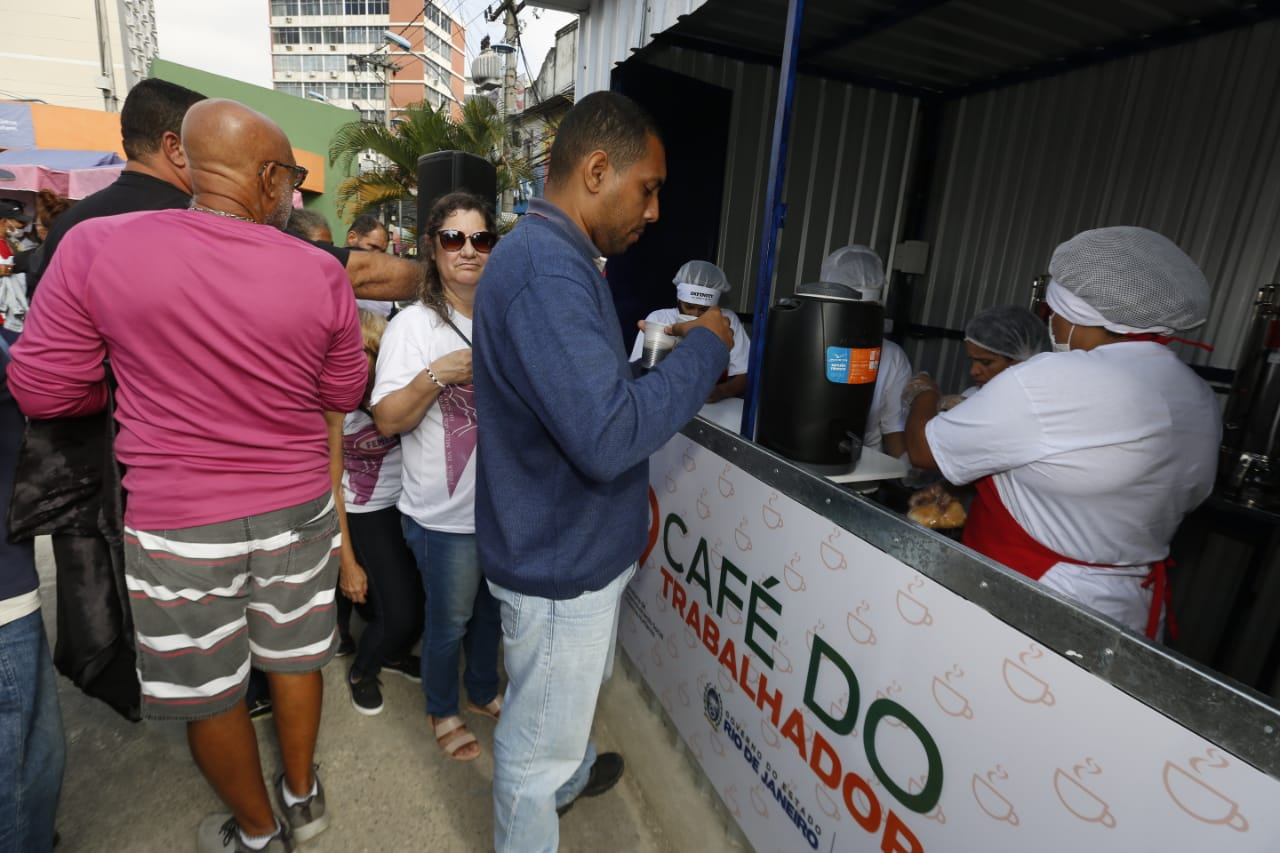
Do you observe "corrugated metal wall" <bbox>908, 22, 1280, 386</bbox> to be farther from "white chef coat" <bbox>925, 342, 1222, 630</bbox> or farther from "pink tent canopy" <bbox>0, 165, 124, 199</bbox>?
"pink tent canopy" <bbox>0, 165, 124, 199</bbox>

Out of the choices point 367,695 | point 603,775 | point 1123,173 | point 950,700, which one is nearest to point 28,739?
point 367,695

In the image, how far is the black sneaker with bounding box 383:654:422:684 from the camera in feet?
9.20

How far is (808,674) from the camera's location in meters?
1.61

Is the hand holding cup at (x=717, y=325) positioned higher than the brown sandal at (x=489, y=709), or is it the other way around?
the hand holding cup at (x=717, y=325)

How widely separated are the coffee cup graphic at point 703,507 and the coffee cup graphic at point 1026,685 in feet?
3.62

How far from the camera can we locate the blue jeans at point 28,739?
4.67ft

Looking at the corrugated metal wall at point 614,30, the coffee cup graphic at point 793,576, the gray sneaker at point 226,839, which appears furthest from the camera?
the corrugated metal wall at point 614,30

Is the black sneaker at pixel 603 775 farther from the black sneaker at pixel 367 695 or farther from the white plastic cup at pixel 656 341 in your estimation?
the white plastic cup at pixel 656 341

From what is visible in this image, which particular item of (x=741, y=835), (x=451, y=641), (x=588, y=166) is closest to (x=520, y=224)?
(x=588, y=166)

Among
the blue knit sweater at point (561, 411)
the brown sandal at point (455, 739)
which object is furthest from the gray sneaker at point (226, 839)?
the blue knit sweater at point (561, 411)

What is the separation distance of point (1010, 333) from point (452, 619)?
2497 mm

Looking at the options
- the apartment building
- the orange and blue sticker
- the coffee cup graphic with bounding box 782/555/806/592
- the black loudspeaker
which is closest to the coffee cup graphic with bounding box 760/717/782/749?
the coffee cup graphic with bounding box 782/555/806/592

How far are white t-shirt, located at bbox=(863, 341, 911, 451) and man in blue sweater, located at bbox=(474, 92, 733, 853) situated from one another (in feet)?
6.79

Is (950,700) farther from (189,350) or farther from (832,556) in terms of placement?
(189,350)
